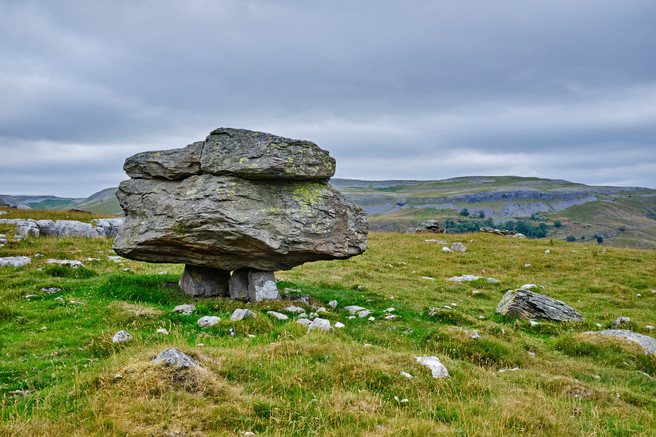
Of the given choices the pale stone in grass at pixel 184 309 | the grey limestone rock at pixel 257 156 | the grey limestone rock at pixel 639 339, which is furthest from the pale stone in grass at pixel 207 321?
the grey limestone rock at pixel 639 339

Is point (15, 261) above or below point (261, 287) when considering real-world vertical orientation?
above

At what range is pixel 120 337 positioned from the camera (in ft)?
29.8

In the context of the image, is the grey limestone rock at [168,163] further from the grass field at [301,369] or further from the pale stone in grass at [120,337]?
the pale stone in grass at [120,337]

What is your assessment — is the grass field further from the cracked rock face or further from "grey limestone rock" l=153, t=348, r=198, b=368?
the cracked rock face

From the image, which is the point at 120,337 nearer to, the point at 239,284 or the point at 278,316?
Answer: the point at 278,316

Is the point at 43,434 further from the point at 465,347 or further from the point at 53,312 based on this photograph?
the point at 465,347

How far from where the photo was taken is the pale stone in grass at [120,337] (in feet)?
29.3

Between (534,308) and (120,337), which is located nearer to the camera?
(120,337)

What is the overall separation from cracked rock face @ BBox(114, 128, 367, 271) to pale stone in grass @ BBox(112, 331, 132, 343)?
4500 mm

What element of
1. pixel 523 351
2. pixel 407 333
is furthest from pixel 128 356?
Result: pixel 523 351

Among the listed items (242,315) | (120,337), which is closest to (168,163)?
(242,315)

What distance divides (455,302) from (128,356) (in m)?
14.0

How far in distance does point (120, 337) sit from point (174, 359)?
3.25 metres

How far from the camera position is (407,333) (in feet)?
38.1
